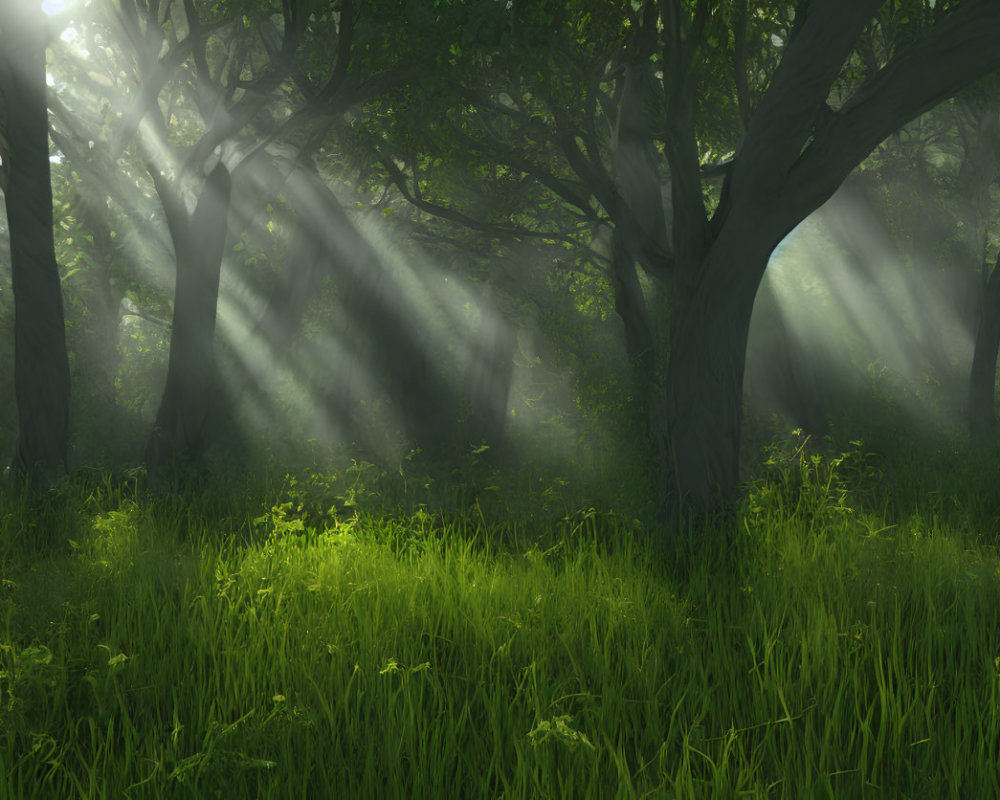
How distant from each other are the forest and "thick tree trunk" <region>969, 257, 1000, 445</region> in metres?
0.07

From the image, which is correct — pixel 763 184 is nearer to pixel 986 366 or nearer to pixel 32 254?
pixel 32 254

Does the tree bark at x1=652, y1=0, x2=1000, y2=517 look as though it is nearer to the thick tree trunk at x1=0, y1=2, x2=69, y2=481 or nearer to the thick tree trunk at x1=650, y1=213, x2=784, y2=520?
the thick tree trunk at x1=650, y1=213, x2=784, y2=520

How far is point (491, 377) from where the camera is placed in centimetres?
1706

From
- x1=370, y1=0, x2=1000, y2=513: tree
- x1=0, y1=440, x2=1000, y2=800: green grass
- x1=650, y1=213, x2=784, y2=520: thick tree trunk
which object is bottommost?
x1=0, y1=440, x2=1000, y2=800: green grass

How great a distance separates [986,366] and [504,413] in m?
9.34

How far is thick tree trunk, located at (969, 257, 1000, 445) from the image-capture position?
13.0 m

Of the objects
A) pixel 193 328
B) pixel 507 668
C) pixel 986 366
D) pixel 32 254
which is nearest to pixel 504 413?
pixel 193 328

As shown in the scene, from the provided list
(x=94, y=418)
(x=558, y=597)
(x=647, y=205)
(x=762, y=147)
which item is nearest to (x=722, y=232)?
(x=762, y=147)

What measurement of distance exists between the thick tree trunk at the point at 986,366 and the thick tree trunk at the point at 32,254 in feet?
47.4

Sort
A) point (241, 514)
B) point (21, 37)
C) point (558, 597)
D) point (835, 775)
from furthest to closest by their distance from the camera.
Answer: point (21, 37)
point (241, 514)
point (558, 597)
point (835, 775)

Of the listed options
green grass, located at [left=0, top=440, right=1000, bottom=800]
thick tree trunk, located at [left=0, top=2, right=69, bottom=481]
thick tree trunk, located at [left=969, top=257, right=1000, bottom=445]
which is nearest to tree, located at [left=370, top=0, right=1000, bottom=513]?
green grass, located at [left=0, top=440, right=1000, bottom=800]

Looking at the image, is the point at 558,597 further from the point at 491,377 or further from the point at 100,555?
the point at 491,377

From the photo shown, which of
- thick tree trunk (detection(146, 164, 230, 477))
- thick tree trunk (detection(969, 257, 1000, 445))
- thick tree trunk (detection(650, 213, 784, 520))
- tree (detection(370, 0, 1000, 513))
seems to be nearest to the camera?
tree (detection(370, 0, 1000, 513))

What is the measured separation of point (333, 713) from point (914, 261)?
57.5 feet
